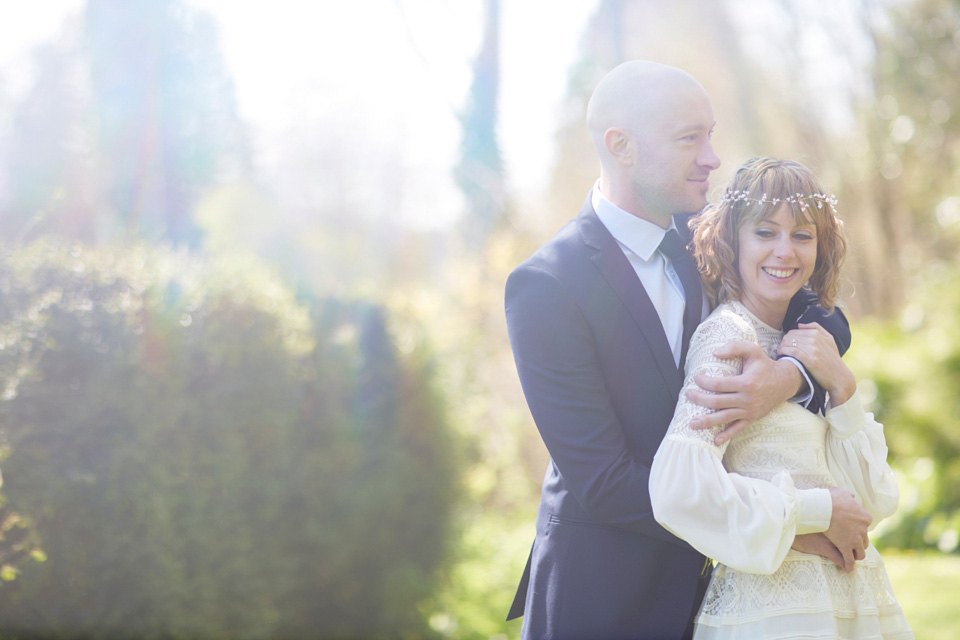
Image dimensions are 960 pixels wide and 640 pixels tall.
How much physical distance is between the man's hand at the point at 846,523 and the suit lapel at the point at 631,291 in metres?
0.48

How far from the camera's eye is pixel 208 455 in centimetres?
407

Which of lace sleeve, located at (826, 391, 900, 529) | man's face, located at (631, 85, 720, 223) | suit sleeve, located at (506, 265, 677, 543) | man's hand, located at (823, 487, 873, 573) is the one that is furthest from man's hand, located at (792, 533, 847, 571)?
man's face, located at (631, 85, 720, 223)

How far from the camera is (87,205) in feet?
30.4

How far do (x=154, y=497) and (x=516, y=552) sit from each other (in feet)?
13.8

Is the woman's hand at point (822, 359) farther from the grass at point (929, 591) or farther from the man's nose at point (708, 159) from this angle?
the grass at point (929, 591)

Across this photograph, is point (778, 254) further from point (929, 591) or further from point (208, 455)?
point (929, 591)

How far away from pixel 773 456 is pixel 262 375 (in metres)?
3.23

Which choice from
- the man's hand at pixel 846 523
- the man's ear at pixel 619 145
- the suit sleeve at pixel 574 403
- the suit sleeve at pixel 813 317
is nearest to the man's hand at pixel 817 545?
the man's hand at pixel 846 523

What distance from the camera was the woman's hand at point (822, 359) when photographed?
6.70 ft

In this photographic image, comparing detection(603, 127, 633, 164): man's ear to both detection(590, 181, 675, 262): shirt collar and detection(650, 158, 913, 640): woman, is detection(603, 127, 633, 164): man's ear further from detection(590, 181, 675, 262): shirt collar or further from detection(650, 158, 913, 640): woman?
detection(650, 158, 913, 640): woman

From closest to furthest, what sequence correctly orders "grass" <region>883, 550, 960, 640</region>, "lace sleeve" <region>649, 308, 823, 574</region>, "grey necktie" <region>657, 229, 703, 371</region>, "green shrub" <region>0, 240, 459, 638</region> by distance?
"lace sleeve" <region>649, 308, 823, 574</region>
"grey necktie" <region>657, 229, 703, 371</region>
"green shrub" <region>0, 240, 459, 638</region>
"grass" <region>883, 550, 960, 640</region>

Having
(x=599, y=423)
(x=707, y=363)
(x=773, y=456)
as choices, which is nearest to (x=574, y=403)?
(x=599, y=423)

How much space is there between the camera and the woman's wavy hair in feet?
6.95

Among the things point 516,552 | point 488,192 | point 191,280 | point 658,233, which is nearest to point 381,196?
point 488,192
